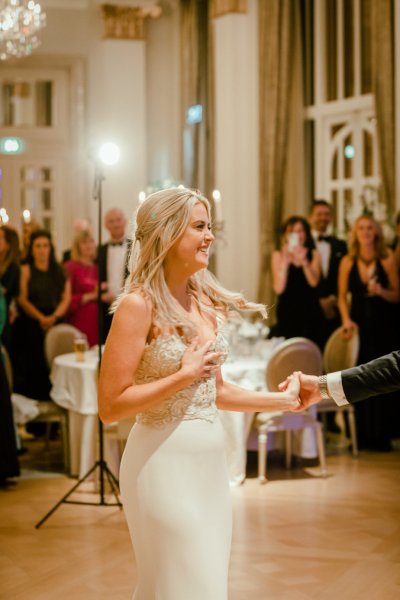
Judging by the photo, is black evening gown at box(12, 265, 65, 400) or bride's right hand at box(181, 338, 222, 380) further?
black evening gown at box(12, 265, 65, 400)

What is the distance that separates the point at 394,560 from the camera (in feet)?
14.9

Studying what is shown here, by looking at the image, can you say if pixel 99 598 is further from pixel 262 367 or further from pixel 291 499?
pixel 262 367

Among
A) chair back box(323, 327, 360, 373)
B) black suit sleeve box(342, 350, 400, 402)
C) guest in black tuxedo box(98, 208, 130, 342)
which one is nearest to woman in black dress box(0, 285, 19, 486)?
guest in black tuxedo box(98, 208, 130, 342)

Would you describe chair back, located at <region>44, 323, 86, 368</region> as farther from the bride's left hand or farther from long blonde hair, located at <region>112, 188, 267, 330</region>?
long blonde hair, located at <region>112, 188, 267, 330</region>

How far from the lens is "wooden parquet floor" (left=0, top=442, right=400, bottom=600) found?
13.8 feet

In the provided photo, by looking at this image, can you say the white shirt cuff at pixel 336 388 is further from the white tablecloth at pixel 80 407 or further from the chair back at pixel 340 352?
the chair back at pixel 340 352

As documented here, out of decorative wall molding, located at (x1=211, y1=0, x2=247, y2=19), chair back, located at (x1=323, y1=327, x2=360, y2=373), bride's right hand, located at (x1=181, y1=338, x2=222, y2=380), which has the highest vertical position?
decorative wall molding, located at (x1=211, y1=0, x2=247, y2=19)

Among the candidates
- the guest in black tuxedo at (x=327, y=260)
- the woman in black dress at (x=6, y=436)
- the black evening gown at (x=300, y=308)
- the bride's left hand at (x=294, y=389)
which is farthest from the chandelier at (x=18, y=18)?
the bride's left hand at (x=294, y=389)

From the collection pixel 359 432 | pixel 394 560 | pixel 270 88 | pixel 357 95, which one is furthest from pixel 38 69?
pixel 394 560

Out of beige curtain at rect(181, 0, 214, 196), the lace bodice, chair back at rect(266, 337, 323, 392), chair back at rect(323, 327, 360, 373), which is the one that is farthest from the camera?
beige curtain at rect(181, 0, 214, 196)

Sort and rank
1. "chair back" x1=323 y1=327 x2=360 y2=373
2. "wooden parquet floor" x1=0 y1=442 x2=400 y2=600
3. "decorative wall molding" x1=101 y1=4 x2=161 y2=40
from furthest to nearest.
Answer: "decorative wall molding" x1=101 y1=4 x2=161 y2=40
"chair back" x1=323 y1=327 x2=360 y2=373
"wooden parquet floor" x1=0 y1=442 x2=400 y2=600

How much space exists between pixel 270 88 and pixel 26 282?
11.3ft

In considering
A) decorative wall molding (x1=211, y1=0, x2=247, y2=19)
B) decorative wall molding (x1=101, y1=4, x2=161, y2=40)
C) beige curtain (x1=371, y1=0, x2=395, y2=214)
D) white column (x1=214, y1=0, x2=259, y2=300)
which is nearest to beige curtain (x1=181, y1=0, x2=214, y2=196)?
decorative wall molding (x1=101, y1=4, x2=161, y2=40)

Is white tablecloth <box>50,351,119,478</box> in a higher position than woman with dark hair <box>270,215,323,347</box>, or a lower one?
lower
